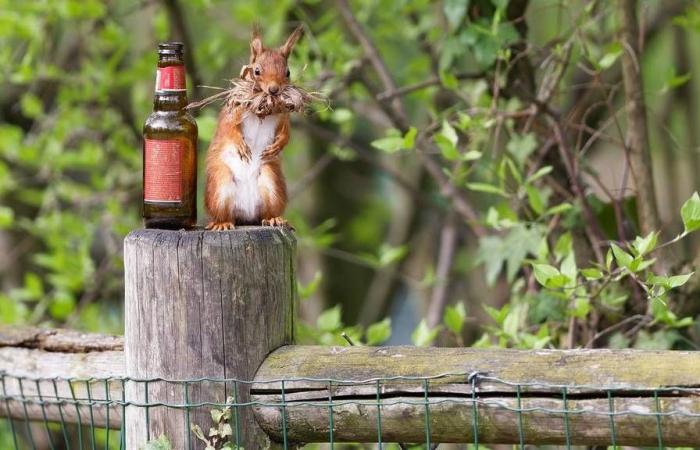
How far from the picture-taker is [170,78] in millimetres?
2189

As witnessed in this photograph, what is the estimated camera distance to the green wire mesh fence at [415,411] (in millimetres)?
1770

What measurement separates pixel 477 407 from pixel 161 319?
0.64 metres

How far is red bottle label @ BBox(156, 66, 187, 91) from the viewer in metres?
2.19

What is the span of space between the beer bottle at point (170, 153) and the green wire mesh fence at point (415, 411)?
353 mm

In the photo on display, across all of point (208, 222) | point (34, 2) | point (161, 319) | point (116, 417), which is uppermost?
point (34, 2)

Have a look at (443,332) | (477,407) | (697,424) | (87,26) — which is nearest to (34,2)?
(87,26)

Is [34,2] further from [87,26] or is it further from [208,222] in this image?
[208,222]

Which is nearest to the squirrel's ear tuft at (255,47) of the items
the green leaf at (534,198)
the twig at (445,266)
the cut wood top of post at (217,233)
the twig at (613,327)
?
the cut wood top of post at (217,233)

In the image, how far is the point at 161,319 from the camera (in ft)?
6.71

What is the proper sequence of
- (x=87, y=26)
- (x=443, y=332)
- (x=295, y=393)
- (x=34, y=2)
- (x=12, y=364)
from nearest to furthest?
(x=295, y=393)
(x=12, y=364)
(x=443, y=332)
(x=34, y=2)
(x=87, y=26)

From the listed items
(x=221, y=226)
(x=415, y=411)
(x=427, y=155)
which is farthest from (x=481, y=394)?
(x=427, y=155)

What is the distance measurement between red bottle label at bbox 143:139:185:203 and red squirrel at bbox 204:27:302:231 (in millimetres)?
148

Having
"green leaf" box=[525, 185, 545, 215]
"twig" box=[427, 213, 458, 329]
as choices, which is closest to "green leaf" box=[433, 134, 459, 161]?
"green leaf" box=[525, 185, 545, 215]

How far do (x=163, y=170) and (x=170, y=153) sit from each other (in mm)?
38
